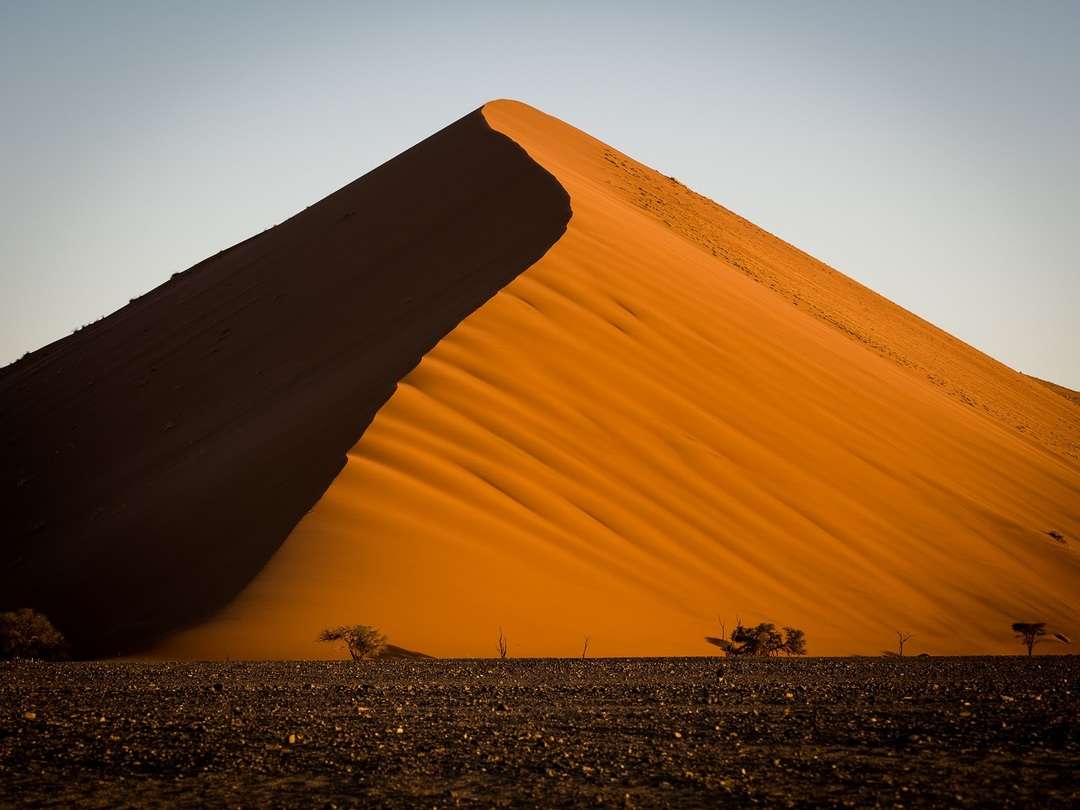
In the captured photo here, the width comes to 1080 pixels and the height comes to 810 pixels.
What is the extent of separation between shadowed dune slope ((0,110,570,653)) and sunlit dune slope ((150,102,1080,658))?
37.4 inches

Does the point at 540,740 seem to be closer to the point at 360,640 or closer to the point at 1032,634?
the point at 360,640

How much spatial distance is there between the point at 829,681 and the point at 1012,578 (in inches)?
389

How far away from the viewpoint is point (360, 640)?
45.3 feet

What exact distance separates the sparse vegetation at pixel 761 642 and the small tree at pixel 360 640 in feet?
15.4

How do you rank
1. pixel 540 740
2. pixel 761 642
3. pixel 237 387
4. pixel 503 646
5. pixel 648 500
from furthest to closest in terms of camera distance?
pixel 237 387 → pixel 648 500 → pixel 761 642 → pixel 503 646 → pixel 540 740

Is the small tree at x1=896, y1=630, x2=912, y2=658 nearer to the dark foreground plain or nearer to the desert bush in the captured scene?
the dark foreground plain

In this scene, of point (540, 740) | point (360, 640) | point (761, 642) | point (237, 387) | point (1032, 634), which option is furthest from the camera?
point (237, 387)

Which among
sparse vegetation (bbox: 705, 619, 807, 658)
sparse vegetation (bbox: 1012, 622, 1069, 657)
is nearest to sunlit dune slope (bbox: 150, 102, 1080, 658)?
sparse vegetation (bbox: 1012, 622, 1069, 657)

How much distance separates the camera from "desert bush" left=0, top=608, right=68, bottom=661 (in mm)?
14539

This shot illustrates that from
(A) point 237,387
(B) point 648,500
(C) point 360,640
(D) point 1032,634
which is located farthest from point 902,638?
(A) point 237,387

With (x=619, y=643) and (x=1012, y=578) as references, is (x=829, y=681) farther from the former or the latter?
(x=1012, y=578)

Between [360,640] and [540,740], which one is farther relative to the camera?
[360,640]

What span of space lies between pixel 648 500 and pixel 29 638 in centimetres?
917

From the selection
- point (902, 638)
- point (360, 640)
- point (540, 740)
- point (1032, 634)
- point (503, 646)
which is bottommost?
point (540, 740)
